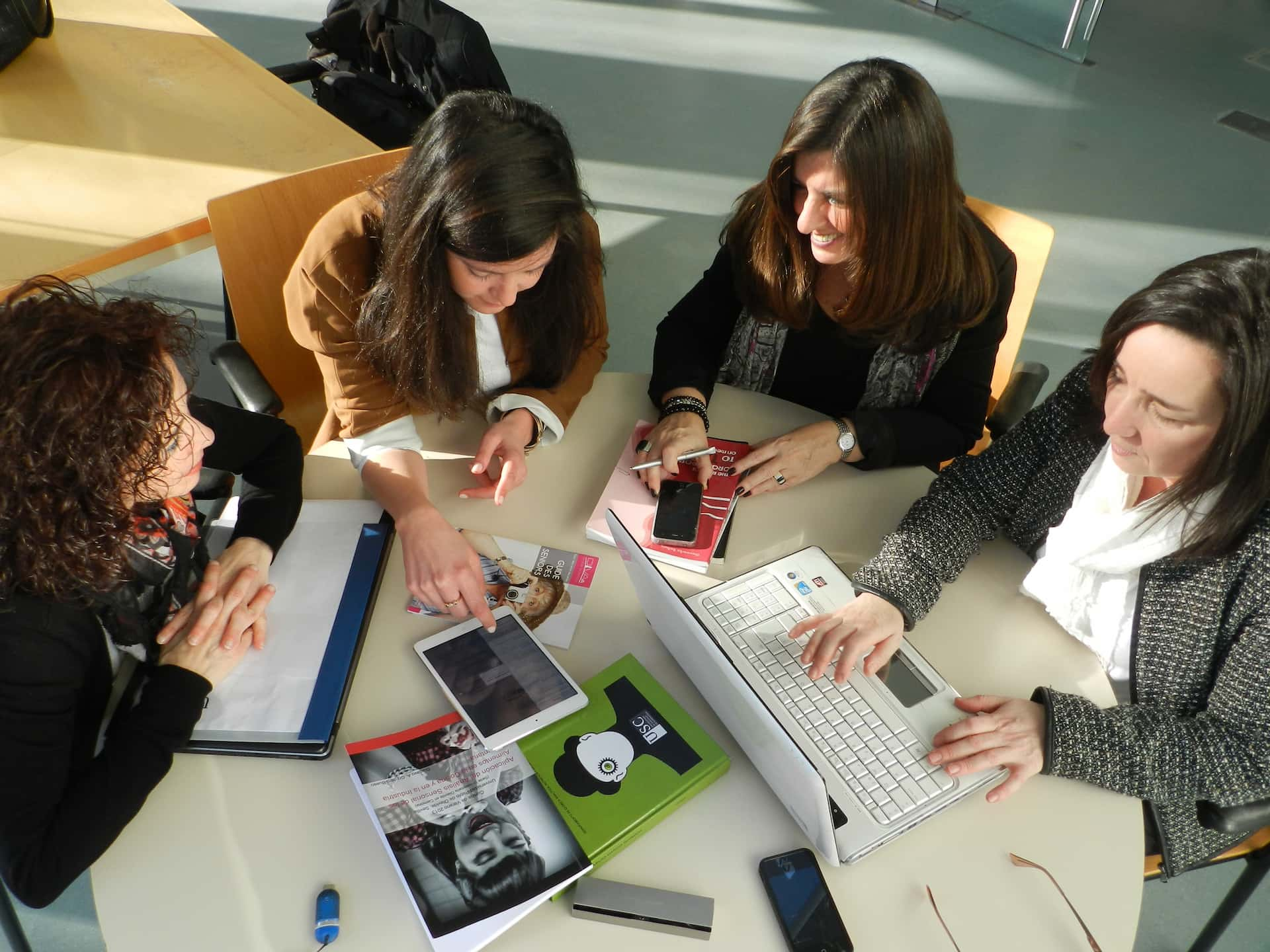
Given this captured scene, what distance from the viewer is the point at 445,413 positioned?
155cm

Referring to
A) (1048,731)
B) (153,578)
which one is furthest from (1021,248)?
(153,578)

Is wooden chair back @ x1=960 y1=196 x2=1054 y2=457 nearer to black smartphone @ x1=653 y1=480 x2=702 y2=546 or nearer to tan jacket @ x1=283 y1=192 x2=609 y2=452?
black smartphone @ x1=653 y1=480 x2=702 y2=546

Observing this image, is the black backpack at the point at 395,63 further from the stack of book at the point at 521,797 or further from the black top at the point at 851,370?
the stack of book at the point at 521,797

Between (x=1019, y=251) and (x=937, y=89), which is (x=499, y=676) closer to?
(x=1019, y=251)

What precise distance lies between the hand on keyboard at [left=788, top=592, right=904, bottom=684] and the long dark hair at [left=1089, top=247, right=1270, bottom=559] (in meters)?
0.37

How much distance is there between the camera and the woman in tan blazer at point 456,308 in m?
1.26

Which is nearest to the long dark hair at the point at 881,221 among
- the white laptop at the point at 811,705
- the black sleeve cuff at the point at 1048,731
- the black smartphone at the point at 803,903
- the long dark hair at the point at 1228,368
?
the long dark hair at the point at 1228,368

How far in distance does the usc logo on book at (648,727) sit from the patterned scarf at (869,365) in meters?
0.76

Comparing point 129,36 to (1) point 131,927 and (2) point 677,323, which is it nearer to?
(2) point 677,323

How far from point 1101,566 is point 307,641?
1.07 metres

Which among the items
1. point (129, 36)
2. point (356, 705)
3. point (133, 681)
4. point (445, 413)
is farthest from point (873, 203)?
point (129, 36)

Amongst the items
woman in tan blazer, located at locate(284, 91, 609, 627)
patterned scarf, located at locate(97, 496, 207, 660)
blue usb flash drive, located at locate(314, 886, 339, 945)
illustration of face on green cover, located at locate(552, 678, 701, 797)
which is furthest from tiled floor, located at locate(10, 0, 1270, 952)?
blue usb flash drive, located at locate(314, 886, 339, 945)

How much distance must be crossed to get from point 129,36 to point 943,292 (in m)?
2.36

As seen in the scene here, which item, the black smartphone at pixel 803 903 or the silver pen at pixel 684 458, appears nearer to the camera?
the black smartphone at pixel 803 903
